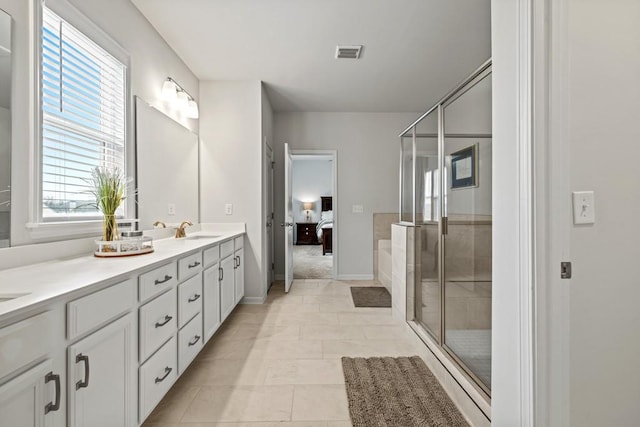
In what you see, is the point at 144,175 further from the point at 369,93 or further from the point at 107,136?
the point at 369,93

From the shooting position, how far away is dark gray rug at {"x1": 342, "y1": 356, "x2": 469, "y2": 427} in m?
1.61

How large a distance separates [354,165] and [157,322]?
12.5 feet

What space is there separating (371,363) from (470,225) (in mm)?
1200

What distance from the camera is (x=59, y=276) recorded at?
1.18m

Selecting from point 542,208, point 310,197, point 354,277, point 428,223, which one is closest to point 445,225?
point 428,223

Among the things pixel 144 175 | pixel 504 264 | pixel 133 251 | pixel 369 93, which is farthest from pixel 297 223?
pixel 504 264

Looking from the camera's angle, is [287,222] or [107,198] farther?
[287,222]

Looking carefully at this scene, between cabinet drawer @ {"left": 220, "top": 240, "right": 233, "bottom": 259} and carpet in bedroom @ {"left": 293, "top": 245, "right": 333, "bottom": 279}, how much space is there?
2.21m

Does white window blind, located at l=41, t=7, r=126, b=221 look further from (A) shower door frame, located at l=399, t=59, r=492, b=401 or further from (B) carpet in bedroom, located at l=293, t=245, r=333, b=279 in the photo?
(B) carpet in bedroom, located at l=293, t=245, r=333, b=279

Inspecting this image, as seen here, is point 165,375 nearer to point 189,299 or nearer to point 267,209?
point 189,299

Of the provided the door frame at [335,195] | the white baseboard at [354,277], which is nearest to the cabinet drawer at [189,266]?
the door frame at [335,195]

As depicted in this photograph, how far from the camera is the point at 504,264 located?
109cm


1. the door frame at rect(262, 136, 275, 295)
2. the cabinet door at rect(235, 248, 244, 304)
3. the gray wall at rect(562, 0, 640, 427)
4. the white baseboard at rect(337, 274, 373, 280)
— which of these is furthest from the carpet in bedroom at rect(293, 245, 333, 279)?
the gray wall at rect(562, 0, 640, 427)

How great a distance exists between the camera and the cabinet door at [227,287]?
266cm
